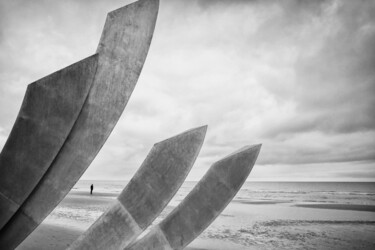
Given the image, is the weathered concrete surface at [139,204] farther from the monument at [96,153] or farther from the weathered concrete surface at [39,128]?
the weathered concrete surface at [39,128]

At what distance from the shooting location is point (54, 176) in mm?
2977

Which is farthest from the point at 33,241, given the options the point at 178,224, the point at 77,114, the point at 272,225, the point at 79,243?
the point at 272,225

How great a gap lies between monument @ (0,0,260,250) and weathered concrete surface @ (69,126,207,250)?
1 centimetres

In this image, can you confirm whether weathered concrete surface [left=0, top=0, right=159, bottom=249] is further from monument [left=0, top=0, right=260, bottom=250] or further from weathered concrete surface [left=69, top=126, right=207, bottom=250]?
weathered concrete surface [left=69, top=126, right=207, bottom=250]

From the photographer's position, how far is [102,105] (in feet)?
10.0

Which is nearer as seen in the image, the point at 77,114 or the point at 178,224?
the point at 77,114

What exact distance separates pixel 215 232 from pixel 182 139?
32.8 ft

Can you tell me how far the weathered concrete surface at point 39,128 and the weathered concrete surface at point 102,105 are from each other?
0.58ft

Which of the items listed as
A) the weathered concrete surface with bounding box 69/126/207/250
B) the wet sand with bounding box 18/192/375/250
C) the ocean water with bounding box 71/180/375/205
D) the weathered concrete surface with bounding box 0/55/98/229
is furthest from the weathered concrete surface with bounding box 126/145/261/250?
the ocean water with bounding box 71/180/375/205

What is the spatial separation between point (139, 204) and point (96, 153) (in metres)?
0.92

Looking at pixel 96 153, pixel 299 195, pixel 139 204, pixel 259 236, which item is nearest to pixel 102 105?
pixel 96 153

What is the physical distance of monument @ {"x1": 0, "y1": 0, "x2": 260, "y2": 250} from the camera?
274 cm

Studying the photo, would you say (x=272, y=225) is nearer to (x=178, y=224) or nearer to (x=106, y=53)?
(x=178, y=224)

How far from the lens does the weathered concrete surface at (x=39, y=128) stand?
272 centimetres
